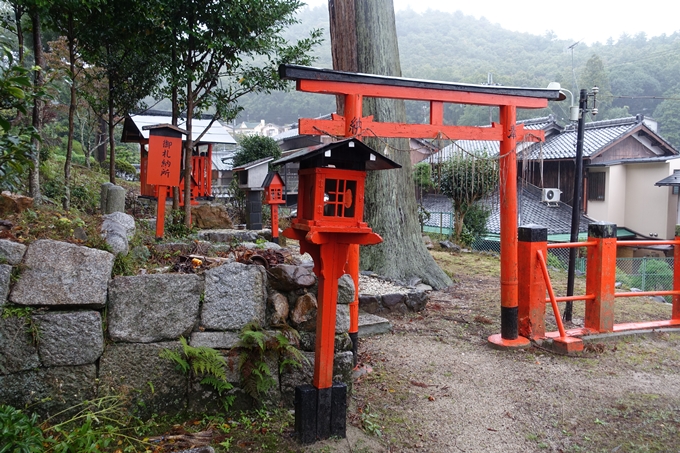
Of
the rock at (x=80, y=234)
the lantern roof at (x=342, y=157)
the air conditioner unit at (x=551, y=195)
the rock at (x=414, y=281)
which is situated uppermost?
the air conditioner unit at (x=551, y=195)

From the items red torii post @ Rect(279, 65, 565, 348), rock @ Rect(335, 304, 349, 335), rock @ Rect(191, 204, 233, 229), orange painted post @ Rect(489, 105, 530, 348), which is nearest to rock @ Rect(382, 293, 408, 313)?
red torii post @ Rect(279, 65, 565, 348)

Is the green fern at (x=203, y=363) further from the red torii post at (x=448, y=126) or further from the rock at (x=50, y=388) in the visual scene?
the red torii post at (x=448, y=126)

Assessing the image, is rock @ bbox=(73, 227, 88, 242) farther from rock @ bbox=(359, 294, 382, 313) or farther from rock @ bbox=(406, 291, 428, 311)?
rock @ bbox=(406, 291, 428, 311)

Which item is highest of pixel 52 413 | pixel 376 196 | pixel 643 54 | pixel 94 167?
pixel 643 54

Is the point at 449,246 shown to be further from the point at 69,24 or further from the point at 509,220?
the point at 69,24

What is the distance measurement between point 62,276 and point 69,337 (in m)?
0.42

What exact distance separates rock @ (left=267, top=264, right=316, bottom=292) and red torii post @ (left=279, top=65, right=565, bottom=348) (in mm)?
974

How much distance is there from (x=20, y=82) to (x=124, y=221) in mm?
2446

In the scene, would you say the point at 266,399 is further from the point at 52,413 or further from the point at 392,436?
the point at 52,413

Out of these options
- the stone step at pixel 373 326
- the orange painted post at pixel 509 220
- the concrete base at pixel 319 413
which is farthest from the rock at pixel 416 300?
the concrete base at pixel 319 413

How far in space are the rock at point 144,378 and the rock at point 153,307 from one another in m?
0.08

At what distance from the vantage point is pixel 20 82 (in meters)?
2.95

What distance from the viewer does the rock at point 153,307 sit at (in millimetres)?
3604

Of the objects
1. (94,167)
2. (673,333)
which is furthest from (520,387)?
(94,167)
